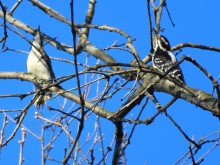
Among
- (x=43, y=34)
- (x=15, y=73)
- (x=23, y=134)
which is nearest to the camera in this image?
(x=23, y=134)

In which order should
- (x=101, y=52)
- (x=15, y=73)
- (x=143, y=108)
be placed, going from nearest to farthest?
(x=143, y=108) < (x=101, y=52) < (x=15, y=73)

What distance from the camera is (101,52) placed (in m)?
5.45

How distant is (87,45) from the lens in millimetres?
5781

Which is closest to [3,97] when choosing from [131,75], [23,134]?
[23,134]

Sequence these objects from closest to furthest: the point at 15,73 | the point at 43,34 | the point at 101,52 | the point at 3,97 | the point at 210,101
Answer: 1. the point at 210,101
2. the point at 3,97
3. the point at 101,52
4. the point at 15,73
5. the point at 43,34

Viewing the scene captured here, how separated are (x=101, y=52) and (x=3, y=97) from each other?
132cm

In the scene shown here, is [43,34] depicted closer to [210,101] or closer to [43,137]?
[43,137]

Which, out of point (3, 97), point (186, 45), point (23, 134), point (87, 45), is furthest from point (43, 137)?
point (186, 45)

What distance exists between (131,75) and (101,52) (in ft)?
1.98

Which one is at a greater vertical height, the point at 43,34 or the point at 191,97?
the point at 43,34

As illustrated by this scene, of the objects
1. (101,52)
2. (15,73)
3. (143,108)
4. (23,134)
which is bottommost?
(143,108)

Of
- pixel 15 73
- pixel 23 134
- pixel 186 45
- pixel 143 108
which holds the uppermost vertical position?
pixel 15 73

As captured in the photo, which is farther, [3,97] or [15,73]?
[15,73]

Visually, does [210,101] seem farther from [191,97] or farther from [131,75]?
[131,75]
